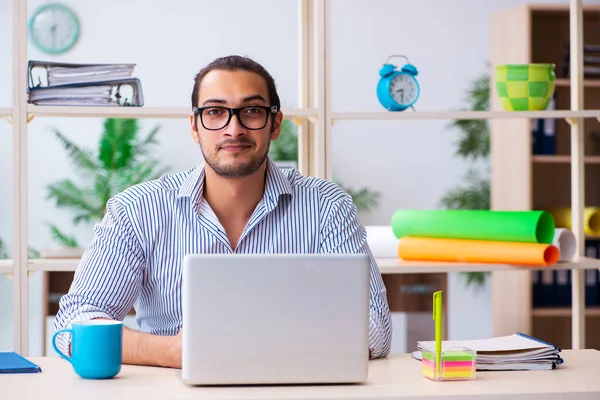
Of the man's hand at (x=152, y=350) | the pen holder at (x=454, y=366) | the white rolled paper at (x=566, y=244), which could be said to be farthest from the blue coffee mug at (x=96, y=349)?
the white rolled paper at (x=566, y=244)

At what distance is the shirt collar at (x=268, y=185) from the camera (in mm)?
2080

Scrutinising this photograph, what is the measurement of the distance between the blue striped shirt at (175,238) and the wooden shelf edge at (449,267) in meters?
0.70

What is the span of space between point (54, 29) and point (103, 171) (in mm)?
1285

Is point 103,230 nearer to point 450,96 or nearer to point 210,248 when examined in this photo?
point 210,248

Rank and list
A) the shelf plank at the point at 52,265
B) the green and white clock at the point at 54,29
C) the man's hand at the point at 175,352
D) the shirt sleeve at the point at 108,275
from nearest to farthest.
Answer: the man's hand at the point at 175,352 < the shirt sleeve at the point at 108,275 < the shelf plank at the point at 52,265 < the green and white clock at the point at 54,29

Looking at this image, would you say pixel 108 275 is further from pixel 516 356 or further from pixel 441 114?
pixel 441 114

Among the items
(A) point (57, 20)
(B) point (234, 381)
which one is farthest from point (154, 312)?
(A) point (57, 20)

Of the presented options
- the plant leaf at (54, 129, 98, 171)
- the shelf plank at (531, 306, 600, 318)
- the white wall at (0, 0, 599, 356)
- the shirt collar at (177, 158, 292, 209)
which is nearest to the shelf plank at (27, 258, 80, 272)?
the shirt collar at (177, 158, 292, 209)

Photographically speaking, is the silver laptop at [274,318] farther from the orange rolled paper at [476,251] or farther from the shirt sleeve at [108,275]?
the orange rolled paper at [476,251]

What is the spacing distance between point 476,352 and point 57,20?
563 centimetres

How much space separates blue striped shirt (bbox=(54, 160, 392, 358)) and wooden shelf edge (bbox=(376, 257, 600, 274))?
0.70m

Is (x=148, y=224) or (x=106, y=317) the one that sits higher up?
(x=148, y=224)

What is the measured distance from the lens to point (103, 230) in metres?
2.02

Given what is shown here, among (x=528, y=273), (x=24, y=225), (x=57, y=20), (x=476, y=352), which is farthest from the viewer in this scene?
(x=57, y=20)
